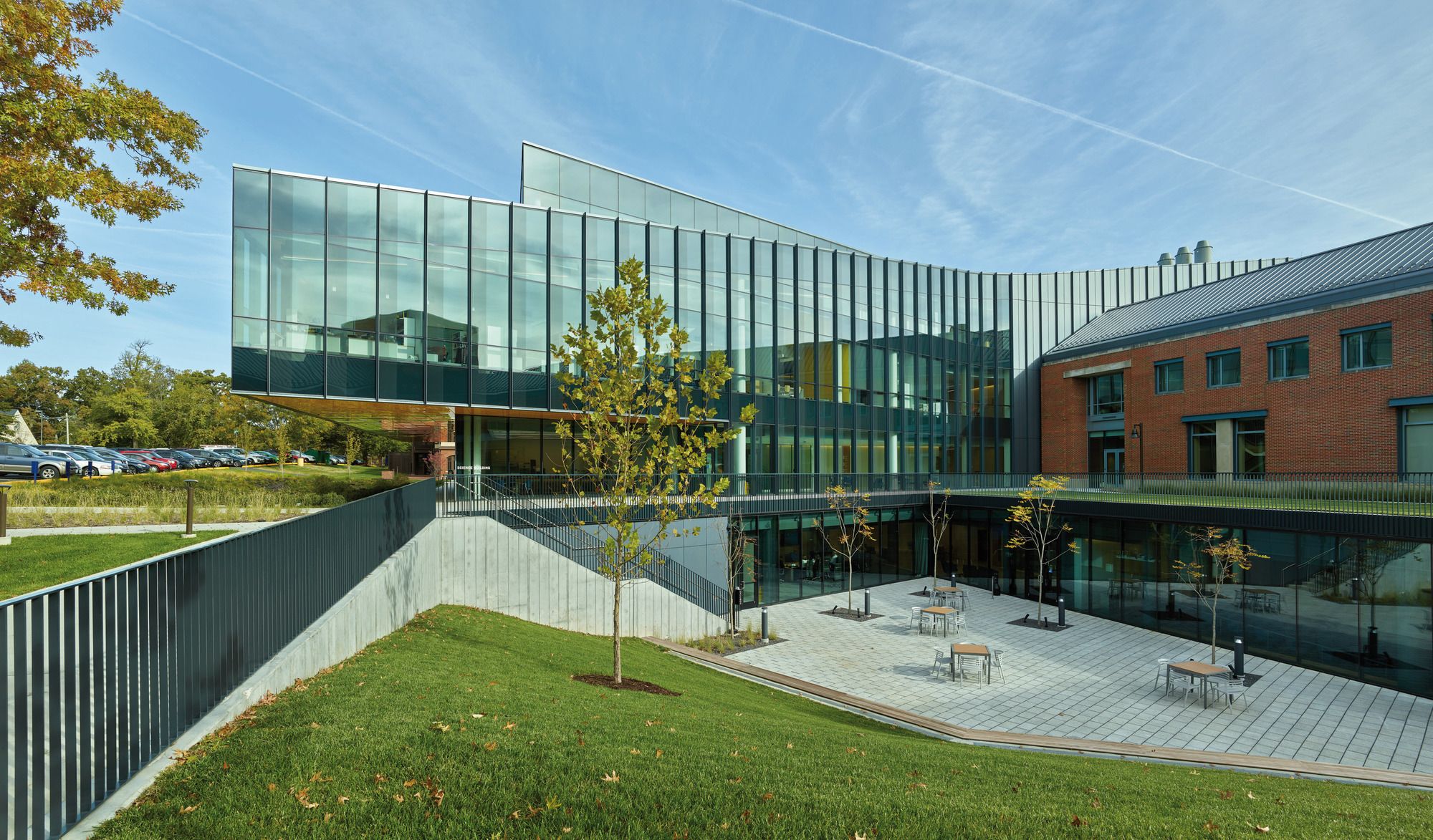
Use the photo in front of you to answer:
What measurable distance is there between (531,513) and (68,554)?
403 inches

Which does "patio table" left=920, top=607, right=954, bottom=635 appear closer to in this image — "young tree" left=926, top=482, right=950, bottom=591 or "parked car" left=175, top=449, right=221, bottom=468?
"young tree" left=926, top=482, right=950, bottom=591

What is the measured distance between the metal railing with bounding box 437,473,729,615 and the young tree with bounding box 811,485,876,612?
11096 mm

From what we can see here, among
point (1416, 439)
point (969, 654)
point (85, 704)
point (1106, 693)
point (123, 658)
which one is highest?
point (1416, 439)

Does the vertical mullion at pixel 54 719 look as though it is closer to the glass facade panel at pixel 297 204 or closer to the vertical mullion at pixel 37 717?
the vertical mullion at pixel 37 717

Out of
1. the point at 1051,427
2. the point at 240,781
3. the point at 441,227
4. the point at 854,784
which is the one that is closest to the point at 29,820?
the point at 240,781

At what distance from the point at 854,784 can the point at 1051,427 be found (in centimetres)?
4051

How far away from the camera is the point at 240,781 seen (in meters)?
5.27

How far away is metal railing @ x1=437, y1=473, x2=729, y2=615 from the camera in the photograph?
19.8 metres

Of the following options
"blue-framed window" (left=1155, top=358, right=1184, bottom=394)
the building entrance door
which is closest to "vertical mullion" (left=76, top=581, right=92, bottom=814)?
"blue-framed window" (left=1155, top=358, right=1184, bottom=394)

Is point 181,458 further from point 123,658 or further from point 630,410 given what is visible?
point 123,658

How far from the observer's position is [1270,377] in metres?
29.0

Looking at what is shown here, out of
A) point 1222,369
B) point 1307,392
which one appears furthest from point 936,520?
point 1307,392

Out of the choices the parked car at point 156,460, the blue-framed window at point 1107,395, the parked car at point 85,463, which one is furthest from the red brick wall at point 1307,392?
the parked car at point 156,460

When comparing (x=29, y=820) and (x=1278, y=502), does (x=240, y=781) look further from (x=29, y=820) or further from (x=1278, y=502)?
(x=1278, y=502)
